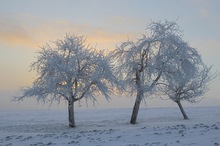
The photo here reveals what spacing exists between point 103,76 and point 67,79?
13.1 feet

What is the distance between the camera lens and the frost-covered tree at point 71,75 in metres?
35.2

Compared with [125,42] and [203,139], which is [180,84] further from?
[203,139]

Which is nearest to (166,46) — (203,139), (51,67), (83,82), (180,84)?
(180,84)

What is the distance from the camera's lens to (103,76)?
1447 inches

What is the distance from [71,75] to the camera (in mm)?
35031

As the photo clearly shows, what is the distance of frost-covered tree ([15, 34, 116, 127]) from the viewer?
3516 centimetres

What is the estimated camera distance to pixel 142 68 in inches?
1588

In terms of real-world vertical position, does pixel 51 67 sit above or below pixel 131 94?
above

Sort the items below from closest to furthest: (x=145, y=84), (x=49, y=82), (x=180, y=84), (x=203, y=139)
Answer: (x=203, y=139) < (x=49, y=82) < (x=145, y=84) < (x=180, y=84)

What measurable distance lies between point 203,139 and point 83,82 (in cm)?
2124

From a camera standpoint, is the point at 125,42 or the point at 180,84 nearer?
the point at 125,42

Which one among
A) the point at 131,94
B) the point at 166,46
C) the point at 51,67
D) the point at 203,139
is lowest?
the point at 203,139

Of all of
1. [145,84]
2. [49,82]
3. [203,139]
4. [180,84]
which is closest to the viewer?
[203,139]

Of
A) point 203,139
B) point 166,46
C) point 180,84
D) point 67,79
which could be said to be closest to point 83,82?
point 67,79
